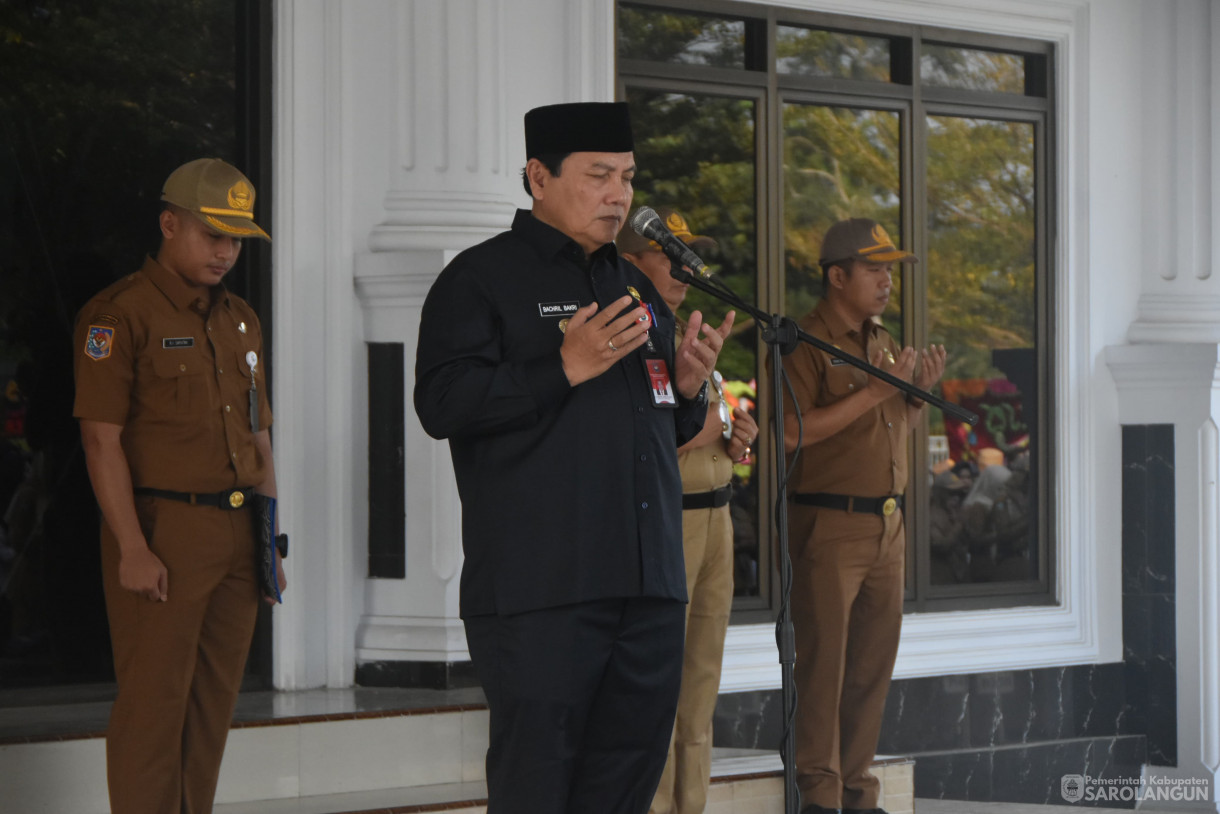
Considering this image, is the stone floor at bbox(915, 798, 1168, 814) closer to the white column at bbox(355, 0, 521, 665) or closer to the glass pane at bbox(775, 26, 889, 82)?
the white column at bbox(355, 0, 521, 665)

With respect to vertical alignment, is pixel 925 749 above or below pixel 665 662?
below

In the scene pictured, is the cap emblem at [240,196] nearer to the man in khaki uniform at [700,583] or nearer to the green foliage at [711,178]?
the man in khaki uniform at [700,583]

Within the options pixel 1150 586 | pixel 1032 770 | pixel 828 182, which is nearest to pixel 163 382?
pixel 828 182

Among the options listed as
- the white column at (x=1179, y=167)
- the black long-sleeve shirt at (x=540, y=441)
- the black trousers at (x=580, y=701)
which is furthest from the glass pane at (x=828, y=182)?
the black trousers at (x=580, y=701)

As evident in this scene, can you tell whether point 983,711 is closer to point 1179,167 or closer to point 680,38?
point 1179,167

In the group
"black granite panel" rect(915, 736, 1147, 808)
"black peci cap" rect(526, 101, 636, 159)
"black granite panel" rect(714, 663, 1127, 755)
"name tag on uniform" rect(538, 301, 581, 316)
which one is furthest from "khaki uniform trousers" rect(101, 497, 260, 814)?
"black granite panel" rect(915, 736, 1147, 808)

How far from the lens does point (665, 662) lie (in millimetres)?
2471

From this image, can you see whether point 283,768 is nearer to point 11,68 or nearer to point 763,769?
point 763,769

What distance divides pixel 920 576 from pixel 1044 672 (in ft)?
2.13

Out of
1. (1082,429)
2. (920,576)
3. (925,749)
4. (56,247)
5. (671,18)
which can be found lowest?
(925,749)

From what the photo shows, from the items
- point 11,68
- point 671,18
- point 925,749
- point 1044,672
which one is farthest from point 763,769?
point 11,68

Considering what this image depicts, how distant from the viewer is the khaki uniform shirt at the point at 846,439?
433 cm

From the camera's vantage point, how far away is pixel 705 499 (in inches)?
156

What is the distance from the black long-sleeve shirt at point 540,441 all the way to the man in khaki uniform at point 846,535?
6.02ft
